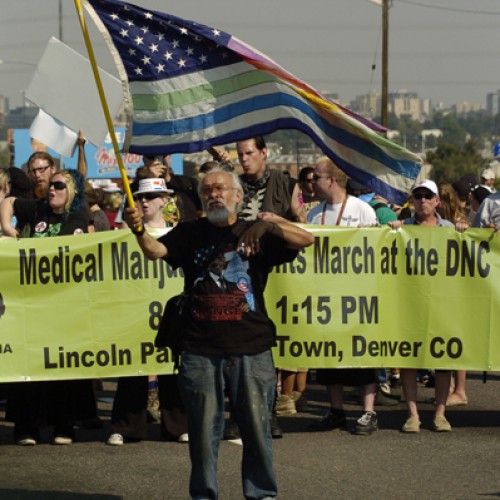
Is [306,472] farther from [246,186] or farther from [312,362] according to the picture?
[246,186]

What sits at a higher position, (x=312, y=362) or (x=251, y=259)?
(x=251, y=259)

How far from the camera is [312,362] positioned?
9766 millimetres

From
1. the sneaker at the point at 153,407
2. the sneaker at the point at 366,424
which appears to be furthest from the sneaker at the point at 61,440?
the sneaker at the point at 366,424

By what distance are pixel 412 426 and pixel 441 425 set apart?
0.23 metres

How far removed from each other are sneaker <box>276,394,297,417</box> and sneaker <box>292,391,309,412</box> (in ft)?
0.90

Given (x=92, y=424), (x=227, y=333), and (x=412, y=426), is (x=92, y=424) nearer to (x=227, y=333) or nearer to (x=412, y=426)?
(x=412, y=426)

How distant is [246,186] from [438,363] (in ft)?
6.37

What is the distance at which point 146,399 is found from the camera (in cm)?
963

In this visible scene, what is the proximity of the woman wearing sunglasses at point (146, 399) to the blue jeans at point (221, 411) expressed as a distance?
8.83ft

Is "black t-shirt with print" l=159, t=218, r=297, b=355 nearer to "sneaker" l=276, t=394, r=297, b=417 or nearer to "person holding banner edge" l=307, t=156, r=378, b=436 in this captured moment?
"person holding banner edge" l=307, t=156, r=378, b=436

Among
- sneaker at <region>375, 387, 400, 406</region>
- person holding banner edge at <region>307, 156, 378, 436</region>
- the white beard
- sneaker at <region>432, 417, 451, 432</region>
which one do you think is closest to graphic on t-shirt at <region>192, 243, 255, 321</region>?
the white beard

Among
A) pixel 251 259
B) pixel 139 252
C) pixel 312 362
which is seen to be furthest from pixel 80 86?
pixel 251 259

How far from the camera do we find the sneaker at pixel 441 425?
9.77m

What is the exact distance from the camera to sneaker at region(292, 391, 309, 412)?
1098cm
